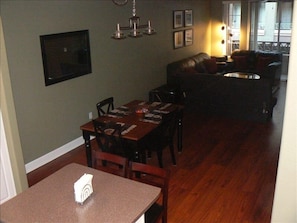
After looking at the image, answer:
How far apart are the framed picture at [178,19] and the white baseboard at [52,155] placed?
4056 mm

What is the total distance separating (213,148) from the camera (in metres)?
5.30

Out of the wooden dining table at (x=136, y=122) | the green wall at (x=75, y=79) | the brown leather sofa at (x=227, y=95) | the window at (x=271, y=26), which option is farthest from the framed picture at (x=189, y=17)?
the wooden dining table at (x=136, y=122)

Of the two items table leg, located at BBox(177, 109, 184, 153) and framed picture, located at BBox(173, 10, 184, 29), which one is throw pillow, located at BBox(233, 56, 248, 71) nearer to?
Result: framed picture, located at BBox(173, 10, 184, 29)

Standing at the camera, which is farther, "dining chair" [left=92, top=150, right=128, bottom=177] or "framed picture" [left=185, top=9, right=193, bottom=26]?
"framed picture" [left=185, top=9, right=193, bottom=26]

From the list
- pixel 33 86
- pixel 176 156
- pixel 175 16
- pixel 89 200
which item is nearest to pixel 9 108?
pixel 33 86

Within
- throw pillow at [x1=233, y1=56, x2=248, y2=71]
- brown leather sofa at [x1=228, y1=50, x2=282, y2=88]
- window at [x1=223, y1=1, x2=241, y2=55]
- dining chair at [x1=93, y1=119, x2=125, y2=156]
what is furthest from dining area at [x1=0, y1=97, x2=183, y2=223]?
window at [x1=223, y1=1, x2=241, y2=55]

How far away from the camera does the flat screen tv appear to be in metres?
4.68

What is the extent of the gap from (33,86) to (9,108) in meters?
1.29

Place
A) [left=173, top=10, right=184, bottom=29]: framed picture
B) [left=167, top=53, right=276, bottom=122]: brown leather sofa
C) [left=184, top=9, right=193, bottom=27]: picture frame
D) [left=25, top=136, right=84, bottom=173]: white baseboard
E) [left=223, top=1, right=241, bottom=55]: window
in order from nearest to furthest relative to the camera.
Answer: [left=25, top=136, right=84, bottom=173]: white baseboard < [left=167, top=53, right=276, bottom=122]: brown leather sofa < [left=173, top=10, right=184, bottom=29]: framed picture < [left=184, top=9, right=193, bottom=27]: picture frame < [left=223, top=1, right=241, bottom=55]: window

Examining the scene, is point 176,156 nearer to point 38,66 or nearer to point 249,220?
point 249,220

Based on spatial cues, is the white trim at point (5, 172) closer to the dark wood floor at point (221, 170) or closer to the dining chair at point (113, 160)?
the dark wood floor at point (221, 170)

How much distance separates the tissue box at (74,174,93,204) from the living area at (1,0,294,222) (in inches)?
58.9

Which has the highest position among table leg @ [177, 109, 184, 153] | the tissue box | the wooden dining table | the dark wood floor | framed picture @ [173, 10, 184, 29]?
framed picture @ [173, 10, 184, 29]

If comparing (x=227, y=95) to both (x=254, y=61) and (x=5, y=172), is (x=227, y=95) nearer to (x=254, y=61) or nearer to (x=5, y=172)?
(x=254, y=61)
